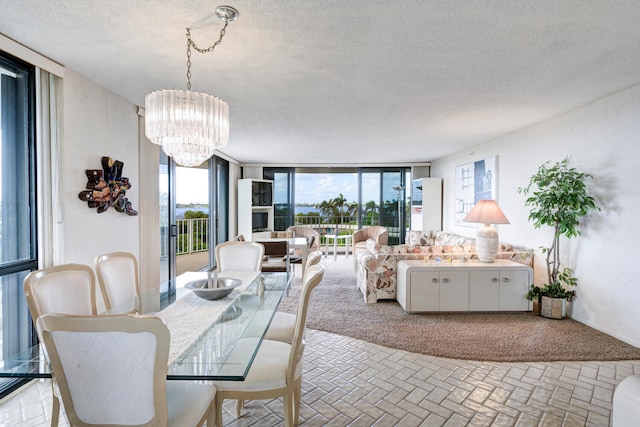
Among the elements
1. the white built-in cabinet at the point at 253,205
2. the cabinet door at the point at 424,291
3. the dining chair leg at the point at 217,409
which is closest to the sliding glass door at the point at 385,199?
the white built-in cabinet at the point at 253,205

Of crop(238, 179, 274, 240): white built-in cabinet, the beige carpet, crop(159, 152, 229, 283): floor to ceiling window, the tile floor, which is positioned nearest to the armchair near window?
crop(238, 179, 274, 240): white built-in cabinet

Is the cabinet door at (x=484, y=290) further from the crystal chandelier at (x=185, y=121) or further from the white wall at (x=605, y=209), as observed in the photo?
the crystal chandelier at (x=185, y=121)

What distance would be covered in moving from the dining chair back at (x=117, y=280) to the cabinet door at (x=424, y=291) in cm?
282

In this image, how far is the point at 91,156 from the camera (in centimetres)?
288

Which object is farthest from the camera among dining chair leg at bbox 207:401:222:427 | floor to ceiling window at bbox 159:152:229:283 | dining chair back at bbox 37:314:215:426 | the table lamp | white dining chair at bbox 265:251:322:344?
floor to ceiling window at bbox 159:152:229:283

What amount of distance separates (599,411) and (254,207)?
22.2 feet

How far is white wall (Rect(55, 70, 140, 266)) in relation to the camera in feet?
8.61

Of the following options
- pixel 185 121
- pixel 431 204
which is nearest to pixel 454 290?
pixel 185 121

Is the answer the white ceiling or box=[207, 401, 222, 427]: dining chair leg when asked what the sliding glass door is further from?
box=[207, 401, 222, 427]: dining chair leg

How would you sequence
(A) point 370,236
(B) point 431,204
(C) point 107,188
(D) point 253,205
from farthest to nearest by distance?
(D) point 253,205, (A) point 370,236, (B) point 431,204, (C) point 107,188

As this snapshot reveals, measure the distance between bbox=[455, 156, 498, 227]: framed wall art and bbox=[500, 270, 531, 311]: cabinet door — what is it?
1.68 m

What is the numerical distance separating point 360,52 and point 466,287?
290cm

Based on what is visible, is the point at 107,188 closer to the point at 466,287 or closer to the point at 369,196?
the point at 466,287

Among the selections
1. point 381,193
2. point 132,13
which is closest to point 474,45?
point 132,13
